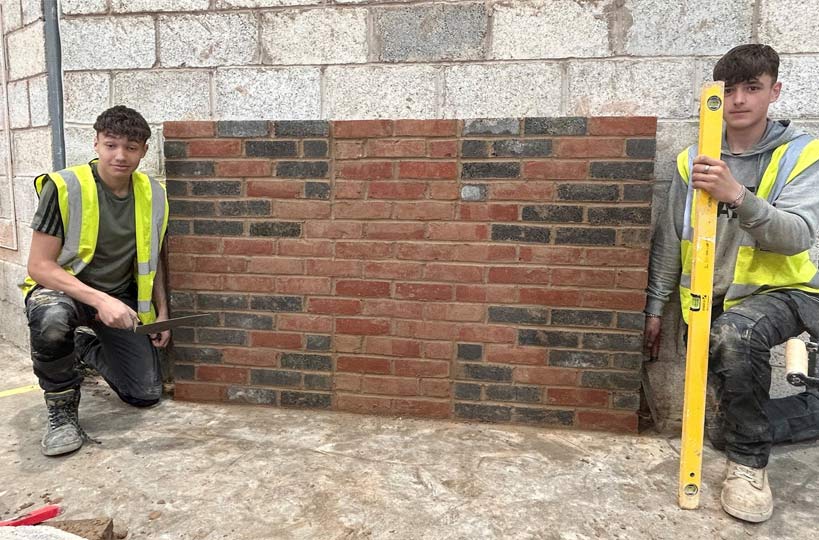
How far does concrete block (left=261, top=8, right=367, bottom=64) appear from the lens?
2.93 metres

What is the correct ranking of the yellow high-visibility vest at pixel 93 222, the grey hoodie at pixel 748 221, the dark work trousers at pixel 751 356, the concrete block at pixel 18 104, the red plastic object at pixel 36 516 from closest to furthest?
the red plastic object at pixel 36 516 < the grey hoodie at pixel 748 221 < the dark work trousers at pixel 751 356 < the yellow high-visibility vest at pixel 93 222 < the concrete block at pixel 18 104

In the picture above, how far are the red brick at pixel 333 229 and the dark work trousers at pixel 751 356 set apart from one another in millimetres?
1696

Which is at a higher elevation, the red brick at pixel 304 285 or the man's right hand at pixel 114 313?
the red brick at pixel 304 285

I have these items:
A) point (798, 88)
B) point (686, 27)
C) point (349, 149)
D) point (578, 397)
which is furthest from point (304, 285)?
point (798, 88)

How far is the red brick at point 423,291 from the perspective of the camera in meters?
2.83

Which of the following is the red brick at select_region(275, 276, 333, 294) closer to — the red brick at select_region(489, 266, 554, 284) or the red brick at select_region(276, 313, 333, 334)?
the red brick at select_region(276, 313, 333, 334)

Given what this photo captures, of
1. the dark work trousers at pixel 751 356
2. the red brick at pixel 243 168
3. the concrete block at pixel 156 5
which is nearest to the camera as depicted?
the dark work trousers at pixel 751 356

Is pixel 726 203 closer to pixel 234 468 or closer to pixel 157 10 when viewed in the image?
pixel 234 468

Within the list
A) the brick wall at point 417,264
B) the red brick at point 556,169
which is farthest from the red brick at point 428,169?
the red brick at point 556,169

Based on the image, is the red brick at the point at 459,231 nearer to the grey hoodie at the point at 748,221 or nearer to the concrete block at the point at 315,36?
the grey hoodie at the point at 748,221

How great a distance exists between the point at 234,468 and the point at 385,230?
1304 millimetres

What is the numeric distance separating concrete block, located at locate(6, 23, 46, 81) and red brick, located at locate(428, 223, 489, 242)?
2.79 meters

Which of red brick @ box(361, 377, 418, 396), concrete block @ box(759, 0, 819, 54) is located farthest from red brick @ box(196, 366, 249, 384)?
concrete block @ box(759, 0, 819, 54)

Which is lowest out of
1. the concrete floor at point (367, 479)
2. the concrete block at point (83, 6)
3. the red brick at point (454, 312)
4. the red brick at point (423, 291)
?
the concrete floor at point (367, 479)
